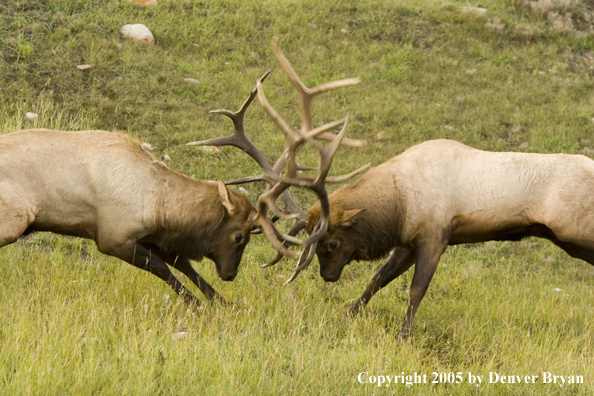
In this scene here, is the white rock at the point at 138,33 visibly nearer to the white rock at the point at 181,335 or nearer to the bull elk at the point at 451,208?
the bull elk at the point at 451,208

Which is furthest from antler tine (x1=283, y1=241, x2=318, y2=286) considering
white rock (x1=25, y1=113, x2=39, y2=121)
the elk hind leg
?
white rock (x1=25, y1=113, x2=39, y2=121)

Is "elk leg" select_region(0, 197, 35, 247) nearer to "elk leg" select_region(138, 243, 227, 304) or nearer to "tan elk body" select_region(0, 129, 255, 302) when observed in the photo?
"tan elk body" select_region(0, 129, 255, 302)

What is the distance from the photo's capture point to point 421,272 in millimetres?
6633

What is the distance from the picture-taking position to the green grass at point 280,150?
17.5 ft

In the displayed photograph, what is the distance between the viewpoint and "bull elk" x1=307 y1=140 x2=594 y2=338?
662 cm

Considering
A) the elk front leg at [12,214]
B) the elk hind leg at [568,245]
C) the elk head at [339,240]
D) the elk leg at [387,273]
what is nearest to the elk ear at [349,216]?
the elk head at [339,240]

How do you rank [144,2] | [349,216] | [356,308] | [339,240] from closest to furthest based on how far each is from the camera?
[349,216] < [339,240] < [356,308] < [144,2]

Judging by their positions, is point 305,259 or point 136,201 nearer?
point 136,201

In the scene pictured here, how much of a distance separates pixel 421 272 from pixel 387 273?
0.66 metres

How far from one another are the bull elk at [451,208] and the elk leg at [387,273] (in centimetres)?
34

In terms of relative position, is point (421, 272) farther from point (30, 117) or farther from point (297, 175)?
point (30, 117)

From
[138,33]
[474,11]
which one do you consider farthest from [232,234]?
[474,11]

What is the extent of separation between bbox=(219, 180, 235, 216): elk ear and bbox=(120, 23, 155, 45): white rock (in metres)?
6.72

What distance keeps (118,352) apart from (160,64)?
7.64 m
